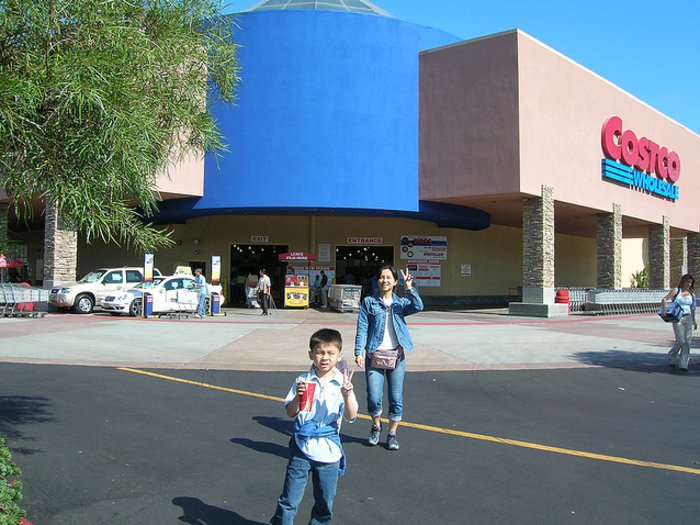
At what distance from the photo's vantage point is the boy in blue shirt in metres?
A: 3.46

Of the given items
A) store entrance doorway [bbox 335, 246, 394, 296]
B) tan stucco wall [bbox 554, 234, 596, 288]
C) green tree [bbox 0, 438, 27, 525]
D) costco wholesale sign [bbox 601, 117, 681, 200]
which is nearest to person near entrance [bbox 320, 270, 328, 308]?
store entrance doorway [bbox 335, 246, 394, 296]

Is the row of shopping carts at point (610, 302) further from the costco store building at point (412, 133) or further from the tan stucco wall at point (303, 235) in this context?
the tan stucco wall at point (303, 235)

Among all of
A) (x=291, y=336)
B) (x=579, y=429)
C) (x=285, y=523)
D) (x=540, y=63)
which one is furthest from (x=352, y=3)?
(x=285, y=523)

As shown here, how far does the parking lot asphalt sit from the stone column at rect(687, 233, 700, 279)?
35.0 m

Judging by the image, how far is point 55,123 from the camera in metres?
4.29

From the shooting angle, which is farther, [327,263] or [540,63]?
[327,263]

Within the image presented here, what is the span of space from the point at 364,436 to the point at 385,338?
1193 millimetres

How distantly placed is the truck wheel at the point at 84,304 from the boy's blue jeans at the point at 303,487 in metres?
20.8

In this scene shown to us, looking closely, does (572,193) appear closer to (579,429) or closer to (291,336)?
(291,336)

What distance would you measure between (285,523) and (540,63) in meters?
25.2

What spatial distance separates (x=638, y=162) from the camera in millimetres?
31859

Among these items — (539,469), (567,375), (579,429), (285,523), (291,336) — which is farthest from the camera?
(291,336)

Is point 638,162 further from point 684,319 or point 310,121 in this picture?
point 684,319

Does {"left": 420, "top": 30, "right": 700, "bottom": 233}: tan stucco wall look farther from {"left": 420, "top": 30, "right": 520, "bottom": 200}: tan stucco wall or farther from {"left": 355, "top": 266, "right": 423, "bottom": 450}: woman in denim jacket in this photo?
{"left": 355, "top": 266, "right": 423, "bottom": 450}: woman in denim jacket
